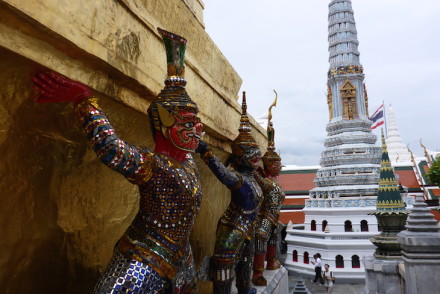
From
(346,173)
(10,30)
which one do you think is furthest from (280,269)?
(346,173)

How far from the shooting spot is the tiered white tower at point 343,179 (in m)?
11.0

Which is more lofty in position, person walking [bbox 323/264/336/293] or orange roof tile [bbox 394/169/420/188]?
orange roof tile [bbox 394/169/420/188]

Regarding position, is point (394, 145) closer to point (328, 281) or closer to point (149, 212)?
point (328, 281)

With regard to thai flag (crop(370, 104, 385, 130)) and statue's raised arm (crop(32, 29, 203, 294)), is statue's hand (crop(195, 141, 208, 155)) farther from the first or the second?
thai flag (crop(370, 104, 385, 130))

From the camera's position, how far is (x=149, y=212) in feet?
5.52

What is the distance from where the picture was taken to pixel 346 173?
41.7ft

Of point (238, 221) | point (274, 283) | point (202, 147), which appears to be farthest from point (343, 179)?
point (202, 147)

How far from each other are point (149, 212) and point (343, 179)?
11.8m

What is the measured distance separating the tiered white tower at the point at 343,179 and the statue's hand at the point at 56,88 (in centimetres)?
1080

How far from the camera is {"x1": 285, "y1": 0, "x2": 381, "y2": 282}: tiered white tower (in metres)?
11.0

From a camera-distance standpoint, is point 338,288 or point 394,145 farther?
point 394,145

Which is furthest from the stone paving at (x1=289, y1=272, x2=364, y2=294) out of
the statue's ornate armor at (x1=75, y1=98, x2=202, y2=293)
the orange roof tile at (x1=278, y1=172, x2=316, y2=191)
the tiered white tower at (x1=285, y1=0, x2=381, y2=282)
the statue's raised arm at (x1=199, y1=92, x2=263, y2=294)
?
the statue's ornate armor at (x1=75, y1=98, x2=202, y2=293)

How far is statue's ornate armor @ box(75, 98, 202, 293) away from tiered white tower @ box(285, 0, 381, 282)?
1023 cm

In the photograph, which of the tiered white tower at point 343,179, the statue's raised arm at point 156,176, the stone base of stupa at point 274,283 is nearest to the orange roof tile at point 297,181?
the tiered white tower at point 343,179
